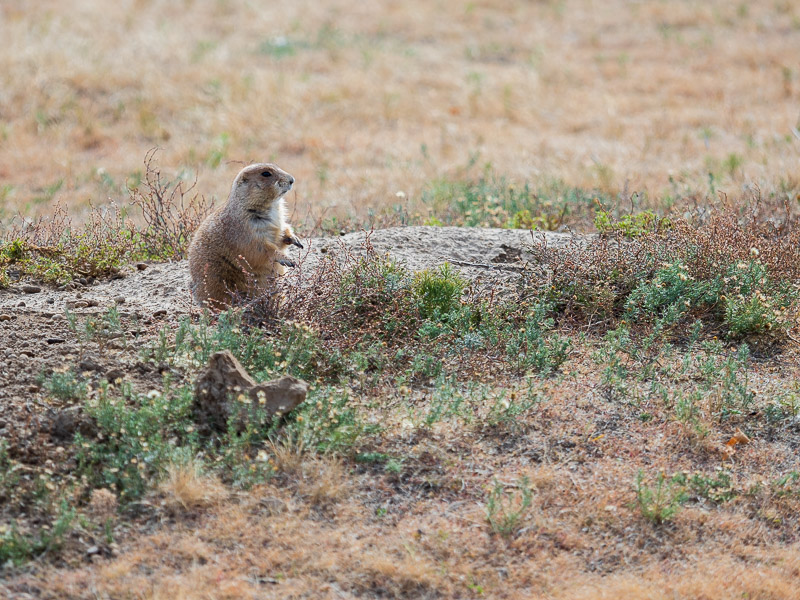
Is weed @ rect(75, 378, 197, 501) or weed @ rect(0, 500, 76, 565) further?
weed @ rect(75, 378, 197, 501)

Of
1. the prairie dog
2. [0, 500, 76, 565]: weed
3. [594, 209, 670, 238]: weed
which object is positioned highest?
the prairie dog

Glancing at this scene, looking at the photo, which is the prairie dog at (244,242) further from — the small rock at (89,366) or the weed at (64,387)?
the weed at (64,387)

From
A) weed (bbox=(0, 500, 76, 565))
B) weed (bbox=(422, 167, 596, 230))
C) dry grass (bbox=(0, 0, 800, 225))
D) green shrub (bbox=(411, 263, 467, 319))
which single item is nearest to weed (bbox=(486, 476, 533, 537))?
green shrub (bbox=(411, 263, 467, 319))

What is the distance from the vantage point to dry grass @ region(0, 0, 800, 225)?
11.4 metres

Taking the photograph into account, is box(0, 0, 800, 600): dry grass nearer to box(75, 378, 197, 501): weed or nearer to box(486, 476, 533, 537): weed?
box(486, 476, 533, 537): weed

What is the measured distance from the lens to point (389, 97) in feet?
48.3

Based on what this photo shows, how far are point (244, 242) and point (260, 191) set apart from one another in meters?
0.47

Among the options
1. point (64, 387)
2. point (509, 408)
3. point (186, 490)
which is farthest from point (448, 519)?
point (64, 387)

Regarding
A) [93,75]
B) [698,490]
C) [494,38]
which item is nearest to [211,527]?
[698,490]

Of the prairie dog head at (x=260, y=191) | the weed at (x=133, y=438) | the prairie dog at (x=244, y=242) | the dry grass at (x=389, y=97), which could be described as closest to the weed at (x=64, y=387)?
the weed at (x=133, y=438)

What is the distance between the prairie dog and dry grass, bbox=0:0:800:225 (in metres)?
2.12

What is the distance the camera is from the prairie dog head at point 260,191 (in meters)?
6.75

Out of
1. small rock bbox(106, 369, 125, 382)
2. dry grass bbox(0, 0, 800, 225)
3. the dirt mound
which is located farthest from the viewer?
dry grass bbox(0, 0, 800, 225)

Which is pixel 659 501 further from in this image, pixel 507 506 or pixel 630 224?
pixel 630 224
